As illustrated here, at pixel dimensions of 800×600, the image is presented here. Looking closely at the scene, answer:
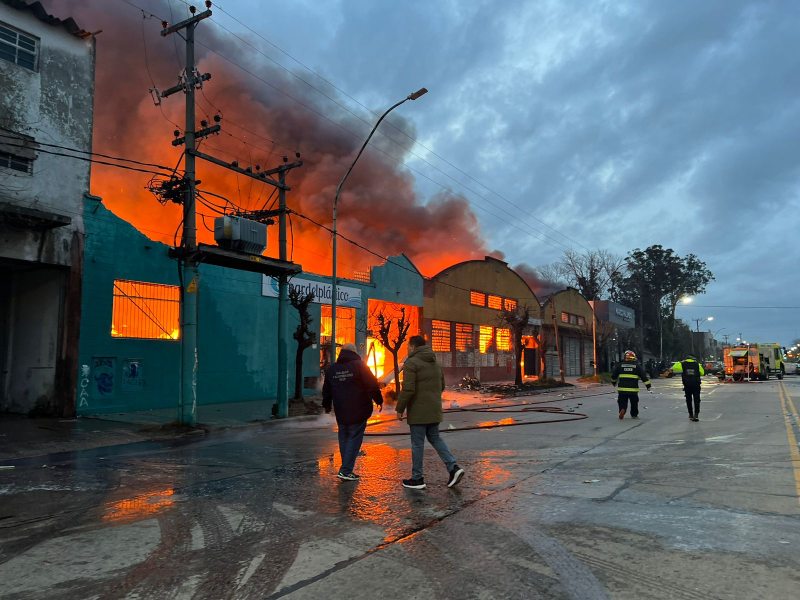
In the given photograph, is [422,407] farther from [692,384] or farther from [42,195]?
[42,195]

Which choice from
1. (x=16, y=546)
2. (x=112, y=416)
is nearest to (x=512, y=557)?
(x=16, y=546)

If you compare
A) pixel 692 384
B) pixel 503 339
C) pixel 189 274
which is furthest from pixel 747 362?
pixel 189 274

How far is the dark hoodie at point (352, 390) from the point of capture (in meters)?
6.56

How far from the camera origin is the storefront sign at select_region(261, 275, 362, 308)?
20016mm

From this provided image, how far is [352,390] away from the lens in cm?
659

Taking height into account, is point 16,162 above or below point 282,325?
above

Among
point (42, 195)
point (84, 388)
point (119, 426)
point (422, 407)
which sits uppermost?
point (42, 195)

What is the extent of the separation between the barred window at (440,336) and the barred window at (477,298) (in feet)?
9.38

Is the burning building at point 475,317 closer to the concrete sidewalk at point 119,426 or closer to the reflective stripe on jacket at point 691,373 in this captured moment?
the concrete sidewalk at point 119,426

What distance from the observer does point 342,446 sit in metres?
6.62

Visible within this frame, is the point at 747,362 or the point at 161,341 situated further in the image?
the point at 747,362

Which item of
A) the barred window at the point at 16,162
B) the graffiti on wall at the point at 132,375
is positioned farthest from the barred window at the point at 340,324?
the barred window at the point at 16,162

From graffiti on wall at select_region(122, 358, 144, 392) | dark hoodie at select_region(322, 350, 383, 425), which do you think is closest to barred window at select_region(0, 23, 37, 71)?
graffiti on wall at select_region(122, 358, 144, 392)

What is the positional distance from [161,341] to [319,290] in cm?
675
